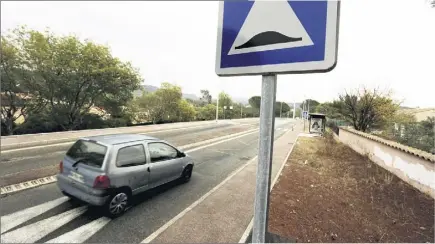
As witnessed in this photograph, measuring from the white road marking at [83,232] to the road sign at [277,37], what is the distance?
3.56 m

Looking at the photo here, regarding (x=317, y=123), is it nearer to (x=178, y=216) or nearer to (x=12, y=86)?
(x=178, y=216)

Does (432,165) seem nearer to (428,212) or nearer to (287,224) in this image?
(428,212)

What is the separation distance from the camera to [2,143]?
9.27 m

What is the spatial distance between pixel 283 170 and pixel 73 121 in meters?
13.4

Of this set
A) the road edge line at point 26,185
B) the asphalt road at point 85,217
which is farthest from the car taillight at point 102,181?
the road edge line at point 26,185

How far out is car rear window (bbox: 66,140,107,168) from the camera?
4125mm

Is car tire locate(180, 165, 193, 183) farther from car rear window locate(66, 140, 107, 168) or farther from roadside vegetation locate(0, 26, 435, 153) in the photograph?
roadside vegetation locate(0, 26, 435, 153)

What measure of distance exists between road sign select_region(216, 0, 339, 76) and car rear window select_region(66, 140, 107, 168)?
3.67 m

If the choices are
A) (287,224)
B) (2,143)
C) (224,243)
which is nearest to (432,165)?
(287,224)

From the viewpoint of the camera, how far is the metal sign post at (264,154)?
1.16 metres

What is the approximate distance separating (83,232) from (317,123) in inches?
938

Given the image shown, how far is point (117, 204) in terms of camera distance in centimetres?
424

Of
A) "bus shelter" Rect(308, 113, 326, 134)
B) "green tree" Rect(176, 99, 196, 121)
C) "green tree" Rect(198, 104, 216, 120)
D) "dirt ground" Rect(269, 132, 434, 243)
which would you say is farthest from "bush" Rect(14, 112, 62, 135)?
"green tree" Rect(198, 104, 216, 120)

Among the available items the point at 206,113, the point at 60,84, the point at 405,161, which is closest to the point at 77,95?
the point at 60,84
